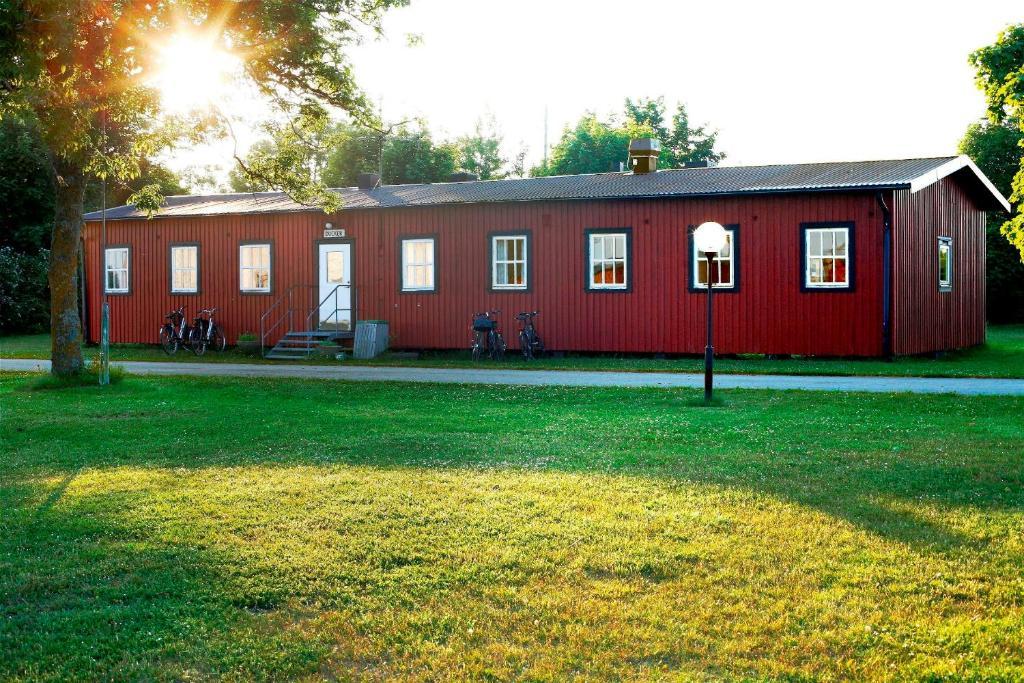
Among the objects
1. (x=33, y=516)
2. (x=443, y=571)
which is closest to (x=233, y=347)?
(x=33, y=516)

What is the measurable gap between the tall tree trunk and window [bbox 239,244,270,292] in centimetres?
984

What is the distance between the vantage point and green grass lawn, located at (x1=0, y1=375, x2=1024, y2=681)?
4.23 metres

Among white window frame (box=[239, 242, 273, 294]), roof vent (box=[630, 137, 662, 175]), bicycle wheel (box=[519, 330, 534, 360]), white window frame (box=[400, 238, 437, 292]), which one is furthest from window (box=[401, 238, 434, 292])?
roof vent (box=[630, 137, 662, 175])

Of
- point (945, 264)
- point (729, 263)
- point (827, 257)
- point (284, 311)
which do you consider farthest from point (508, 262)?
point (945, 264)

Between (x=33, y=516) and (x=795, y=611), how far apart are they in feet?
14.9

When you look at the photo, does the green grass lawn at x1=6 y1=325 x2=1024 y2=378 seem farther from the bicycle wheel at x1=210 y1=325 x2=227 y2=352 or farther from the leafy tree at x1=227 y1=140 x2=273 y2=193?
the leafy tree at x1=227 y1=140 x2=273 y2=193

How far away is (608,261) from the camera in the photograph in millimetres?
22047

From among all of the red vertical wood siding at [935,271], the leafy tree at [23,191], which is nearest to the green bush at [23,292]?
the leafy tree at [23,191]

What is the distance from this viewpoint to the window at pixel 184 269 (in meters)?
26.9

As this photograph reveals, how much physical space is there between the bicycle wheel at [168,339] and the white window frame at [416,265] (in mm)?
5980

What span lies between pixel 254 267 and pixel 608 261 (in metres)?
9.11

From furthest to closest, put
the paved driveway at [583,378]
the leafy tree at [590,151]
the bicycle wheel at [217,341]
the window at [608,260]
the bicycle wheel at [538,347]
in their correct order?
the leafy tree at [590,151]
the bicycle wheel at [217,341]
the bicycle wheel at [538,347]
the window at [608,260]
the paved driveway at [583,378]

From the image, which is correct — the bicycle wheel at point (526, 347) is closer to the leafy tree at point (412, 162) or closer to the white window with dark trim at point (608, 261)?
the white window with dark trim at point (608, 261)

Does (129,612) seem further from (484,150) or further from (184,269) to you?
(484,150)
